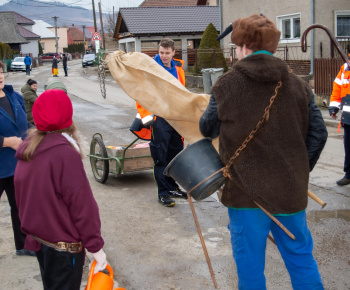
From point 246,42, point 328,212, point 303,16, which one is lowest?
point 328,212

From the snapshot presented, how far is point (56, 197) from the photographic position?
2605mm

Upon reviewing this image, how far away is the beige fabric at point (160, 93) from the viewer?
371 cm

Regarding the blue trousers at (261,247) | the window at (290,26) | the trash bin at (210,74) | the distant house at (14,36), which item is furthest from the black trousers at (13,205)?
the distant house at (14,36)

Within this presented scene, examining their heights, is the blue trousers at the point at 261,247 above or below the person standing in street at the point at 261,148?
below

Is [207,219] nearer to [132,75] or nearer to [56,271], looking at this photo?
[132,75]

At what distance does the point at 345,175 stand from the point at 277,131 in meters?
4.39

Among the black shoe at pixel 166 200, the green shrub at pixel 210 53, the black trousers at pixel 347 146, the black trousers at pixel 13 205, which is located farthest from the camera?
the green shrub at pixel 210 53

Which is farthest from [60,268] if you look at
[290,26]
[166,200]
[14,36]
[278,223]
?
[14,36]

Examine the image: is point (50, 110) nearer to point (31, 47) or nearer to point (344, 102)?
point (344, 102)

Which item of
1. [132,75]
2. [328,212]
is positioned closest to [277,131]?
[132,75]

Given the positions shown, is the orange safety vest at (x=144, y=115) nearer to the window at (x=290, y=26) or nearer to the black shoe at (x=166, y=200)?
the black shoe at (x=166, y=200)

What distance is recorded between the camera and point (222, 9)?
25766 mm

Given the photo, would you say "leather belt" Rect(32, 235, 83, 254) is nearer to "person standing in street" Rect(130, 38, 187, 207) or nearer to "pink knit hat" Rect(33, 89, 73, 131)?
"pink knit hat" Rect(33, 89, 73, 131)

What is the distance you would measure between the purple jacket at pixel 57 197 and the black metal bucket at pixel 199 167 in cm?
62
